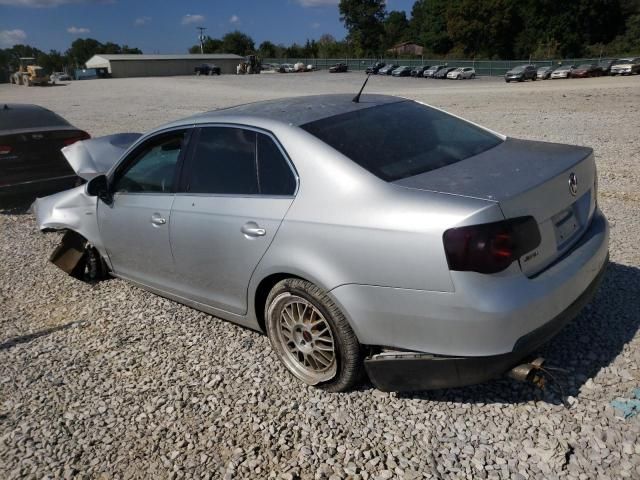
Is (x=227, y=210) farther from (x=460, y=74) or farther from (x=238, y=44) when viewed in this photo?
(x=238, y=44)

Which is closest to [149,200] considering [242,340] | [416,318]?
[242,340]

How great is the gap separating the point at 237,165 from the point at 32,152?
533 cm

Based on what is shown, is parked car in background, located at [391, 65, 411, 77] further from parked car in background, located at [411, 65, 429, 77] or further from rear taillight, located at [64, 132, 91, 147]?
rear taillight, located at [64, 132, 91, 147]

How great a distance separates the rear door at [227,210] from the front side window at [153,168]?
8.4 inches

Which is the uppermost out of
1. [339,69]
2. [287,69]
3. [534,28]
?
[534,28]

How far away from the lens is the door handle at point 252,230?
125 inches

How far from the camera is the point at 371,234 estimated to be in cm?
267

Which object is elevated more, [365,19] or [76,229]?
[365,19]

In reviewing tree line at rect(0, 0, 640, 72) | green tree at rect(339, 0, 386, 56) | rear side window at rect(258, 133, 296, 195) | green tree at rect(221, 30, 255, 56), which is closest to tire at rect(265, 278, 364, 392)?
rear side window at rect(258, 133, 296, 195)

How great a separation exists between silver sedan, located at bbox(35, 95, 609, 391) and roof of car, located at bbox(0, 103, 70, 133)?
14.6ft

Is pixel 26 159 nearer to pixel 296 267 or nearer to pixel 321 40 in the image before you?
pixel 296 267

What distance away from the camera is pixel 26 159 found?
7445 mm

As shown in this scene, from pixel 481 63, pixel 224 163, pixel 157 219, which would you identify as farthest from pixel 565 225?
pixel 481 63

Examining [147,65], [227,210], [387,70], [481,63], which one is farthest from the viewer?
[147,65]
